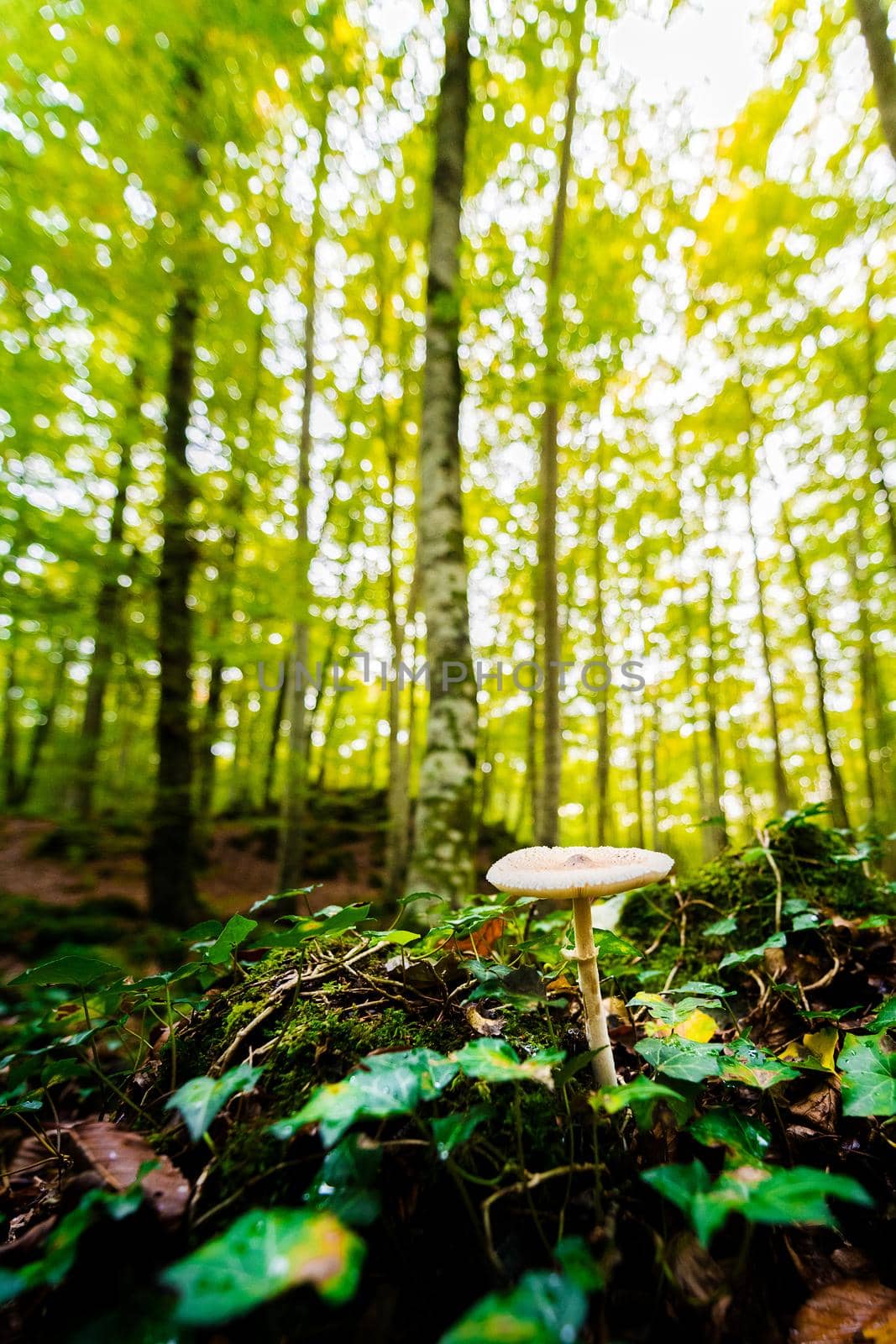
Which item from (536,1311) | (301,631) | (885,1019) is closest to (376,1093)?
(536,1311)

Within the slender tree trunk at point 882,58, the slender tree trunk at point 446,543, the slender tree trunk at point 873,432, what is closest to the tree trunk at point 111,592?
the slender tree trunk at point 446,543

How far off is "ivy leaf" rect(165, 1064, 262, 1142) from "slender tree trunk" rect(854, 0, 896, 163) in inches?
237

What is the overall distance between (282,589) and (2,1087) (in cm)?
497

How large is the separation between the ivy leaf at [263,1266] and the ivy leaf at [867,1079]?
908mm

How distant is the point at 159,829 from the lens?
5914 mm

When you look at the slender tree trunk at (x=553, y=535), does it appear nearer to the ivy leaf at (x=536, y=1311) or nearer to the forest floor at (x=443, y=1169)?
the forest floor at (x=443, y=1169)

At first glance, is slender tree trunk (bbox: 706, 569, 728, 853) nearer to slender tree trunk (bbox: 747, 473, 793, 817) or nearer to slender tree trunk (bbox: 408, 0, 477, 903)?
slender tree trunk (bbox: 747, 473, 793, 817)

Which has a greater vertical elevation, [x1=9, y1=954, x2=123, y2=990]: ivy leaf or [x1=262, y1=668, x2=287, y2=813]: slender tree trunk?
[x1=262, y1=668, x2=287, y2=813]: slender tree trunk

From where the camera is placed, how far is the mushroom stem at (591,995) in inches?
42.9

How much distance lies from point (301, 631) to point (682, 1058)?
22.2 feet

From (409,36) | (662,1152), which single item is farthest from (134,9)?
(662,1152)

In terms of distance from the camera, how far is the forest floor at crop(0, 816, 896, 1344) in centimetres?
69

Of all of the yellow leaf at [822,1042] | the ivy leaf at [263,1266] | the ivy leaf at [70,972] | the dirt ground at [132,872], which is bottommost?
the dirt ground at [132,872]

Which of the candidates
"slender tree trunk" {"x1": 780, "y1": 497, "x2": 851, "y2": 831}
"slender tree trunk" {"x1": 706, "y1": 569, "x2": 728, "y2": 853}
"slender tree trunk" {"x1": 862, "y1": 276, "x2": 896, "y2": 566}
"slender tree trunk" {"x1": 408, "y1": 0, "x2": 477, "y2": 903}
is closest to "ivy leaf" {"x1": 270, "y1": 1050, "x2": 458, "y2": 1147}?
"slender tree trunk" {"x1": 408, "y1": 0, "x2": 477, "y2": 903}
